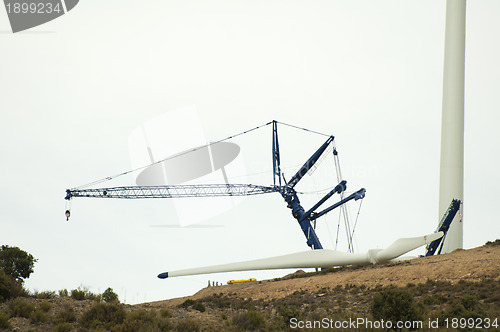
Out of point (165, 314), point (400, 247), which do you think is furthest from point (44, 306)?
point (400, 247)

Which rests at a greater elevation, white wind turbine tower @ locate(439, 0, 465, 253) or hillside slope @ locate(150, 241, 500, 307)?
white wind turbine tower @ locate(439, 0, 465, 253)

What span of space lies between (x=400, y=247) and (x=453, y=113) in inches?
784

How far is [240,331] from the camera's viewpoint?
1043 inches

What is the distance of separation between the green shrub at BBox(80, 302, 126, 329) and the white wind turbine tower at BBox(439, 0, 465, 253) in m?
43.4

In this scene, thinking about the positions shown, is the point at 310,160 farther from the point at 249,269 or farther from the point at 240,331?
the point at 240,331

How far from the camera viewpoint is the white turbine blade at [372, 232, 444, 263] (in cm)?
5331

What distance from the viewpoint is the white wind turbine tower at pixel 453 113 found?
6381 cm

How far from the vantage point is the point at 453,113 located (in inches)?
2566

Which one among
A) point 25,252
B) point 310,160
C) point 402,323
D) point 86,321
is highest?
point 310,160

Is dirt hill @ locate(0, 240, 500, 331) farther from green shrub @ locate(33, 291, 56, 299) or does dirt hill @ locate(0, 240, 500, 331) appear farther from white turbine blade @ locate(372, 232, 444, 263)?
white turbine blade @ locate(372, 232, 444, 263)

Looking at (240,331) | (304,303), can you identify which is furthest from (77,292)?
(304,303)

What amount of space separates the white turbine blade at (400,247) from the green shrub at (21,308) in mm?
34153

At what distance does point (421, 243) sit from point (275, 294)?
15242 mm

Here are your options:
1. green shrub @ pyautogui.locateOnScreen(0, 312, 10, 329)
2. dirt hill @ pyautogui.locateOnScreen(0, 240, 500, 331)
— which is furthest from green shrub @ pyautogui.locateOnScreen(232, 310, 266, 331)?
green shrub @ pyautogui.locateOnScreen(0, 312, 10, 329)
